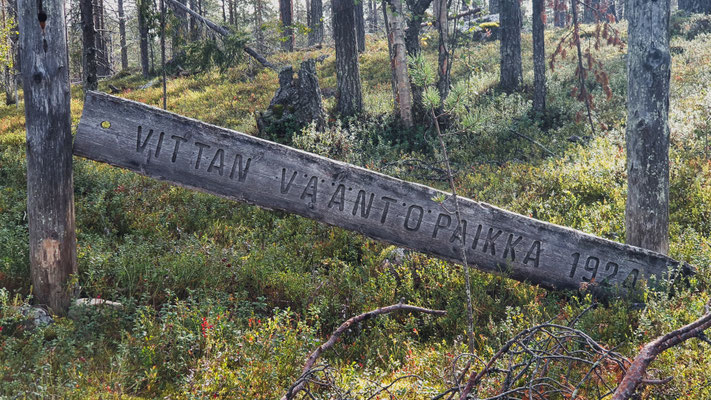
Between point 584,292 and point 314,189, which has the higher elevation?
point 314,189

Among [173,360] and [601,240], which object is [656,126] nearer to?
[601,240]

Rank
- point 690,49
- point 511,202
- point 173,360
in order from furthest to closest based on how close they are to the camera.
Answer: point 690,49, point 511,202, point 173,360

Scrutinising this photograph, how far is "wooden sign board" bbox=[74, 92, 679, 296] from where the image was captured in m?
5.02

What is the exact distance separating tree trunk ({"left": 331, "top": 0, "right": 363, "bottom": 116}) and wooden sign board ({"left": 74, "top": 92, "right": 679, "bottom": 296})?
24.6ft

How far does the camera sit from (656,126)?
5066 mm

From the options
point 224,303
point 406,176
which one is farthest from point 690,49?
point 224,303

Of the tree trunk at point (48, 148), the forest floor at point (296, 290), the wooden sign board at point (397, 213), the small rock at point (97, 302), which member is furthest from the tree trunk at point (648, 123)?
the tree trunk at point (48, 148)

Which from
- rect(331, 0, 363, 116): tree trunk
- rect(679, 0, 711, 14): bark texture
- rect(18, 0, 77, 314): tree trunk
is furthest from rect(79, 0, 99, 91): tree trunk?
rect(679, 0, 711, 14): bark texture

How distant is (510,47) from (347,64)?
18.9 feet

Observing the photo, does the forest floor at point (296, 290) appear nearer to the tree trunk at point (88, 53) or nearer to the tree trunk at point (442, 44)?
the tree trunk at point (88, 53)

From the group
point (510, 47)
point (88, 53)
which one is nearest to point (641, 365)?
point (88, 53)

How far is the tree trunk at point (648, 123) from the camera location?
496 cm

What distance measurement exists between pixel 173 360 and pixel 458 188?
17.3 feet

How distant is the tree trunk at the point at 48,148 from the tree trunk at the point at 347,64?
327 inches
